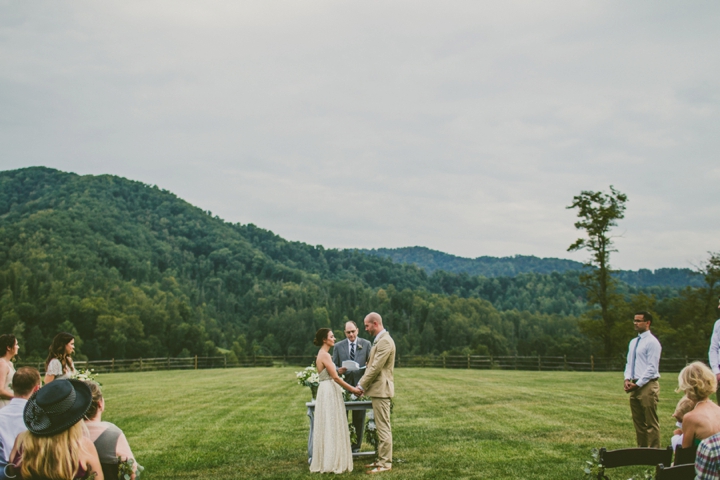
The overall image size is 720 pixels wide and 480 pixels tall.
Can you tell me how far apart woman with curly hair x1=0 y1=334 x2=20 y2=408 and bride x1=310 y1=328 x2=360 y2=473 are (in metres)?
3.84

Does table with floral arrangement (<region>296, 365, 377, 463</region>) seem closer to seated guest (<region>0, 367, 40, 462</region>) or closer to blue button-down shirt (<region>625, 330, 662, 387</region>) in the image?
blue button-down shirt (<region>625, 330, 662, 387</region>)

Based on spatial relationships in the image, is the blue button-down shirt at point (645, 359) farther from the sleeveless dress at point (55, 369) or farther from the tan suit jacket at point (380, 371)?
the sleeveless dress at point (55, 369)

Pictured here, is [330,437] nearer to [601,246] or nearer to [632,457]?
[632,457]

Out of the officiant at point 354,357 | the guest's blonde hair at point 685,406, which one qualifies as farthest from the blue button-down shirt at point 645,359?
the officiant at point 354,357

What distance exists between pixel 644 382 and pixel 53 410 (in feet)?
26.8

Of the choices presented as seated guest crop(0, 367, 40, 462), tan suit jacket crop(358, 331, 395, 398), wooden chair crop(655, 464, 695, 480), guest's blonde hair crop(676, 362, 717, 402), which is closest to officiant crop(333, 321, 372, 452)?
tan suit jacket crop(358, 331, 395, 398)

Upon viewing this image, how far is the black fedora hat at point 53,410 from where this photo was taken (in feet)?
13.8

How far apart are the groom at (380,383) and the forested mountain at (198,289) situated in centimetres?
4167

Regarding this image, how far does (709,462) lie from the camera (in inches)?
182

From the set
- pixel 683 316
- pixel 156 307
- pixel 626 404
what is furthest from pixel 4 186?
pixel 626 404

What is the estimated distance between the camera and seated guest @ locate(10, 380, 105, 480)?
13.8ft

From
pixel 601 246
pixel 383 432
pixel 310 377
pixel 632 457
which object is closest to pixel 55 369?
pixel 310 377

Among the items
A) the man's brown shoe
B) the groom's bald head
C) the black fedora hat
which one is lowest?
the man's brown shoe

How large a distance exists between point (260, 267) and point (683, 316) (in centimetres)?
11481
